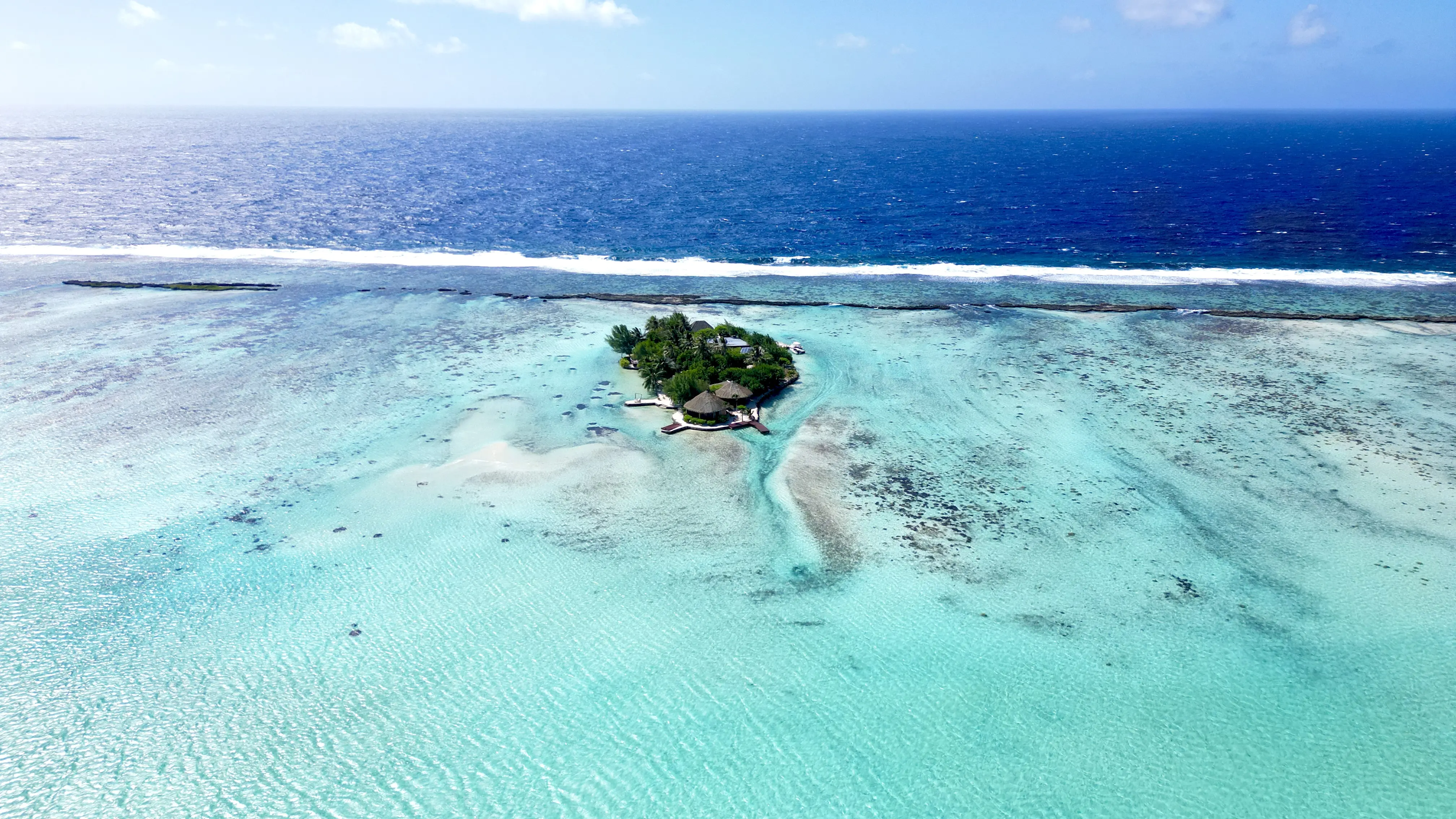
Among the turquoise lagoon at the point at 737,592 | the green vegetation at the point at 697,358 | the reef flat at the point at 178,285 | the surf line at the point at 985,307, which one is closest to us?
the turquoise lagoon at the point at 737,592

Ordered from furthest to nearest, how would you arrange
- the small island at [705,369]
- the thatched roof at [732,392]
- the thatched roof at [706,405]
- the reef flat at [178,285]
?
the reef flat at [178,285]
the thatched roof at [732,392]
the small island at [705,369]
the thatched roof at [706,405]

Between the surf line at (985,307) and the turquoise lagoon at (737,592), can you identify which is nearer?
the turquoise lagoon at (737,592)

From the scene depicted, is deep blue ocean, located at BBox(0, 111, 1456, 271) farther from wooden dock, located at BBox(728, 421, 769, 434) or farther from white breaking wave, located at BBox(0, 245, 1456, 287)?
wooden dock, located at BBox(728, 421, 769, 434)

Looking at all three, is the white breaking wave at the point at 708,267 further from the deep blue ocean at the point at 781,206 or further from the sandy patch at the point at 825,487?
the sandy patch at the point at 825,487

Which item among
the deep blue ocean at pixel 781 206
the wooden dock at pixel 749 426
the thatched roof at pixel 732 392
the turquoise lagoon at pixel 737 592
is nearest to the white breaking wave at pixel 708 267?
the deep blue ocean at pixel 781 206

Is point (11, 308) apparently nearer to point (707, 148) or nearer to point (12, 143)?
point (707, 148)

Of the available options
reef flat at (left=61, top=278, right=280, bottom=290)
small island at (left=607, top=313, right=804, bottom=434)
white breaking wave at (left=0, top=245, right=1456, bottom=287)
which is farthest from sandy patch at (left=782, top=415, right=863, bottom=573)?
reef flat at (left=61, top=278, right=280, bottom=290)

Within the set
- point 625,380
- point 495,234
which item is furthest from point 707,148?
point 625,380
